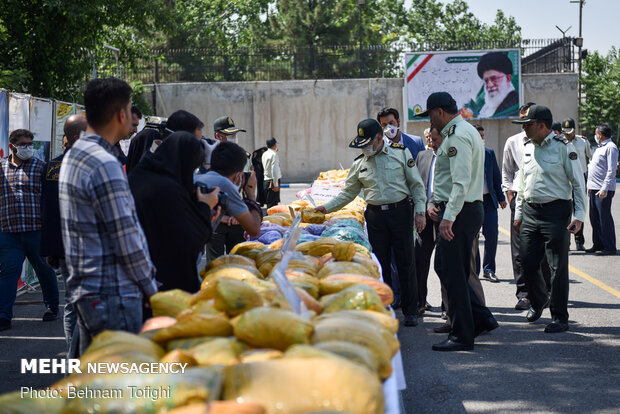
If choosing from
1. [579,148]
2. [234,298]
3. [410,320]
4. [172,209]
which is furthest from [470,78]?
[234,298]

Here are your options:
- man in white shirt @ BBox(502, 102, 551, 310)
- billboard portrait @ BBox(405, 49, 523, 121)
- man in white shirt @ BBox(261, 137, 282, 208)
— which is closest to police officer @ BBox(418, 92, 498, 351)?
man in white shirt @ BBox(502, 102, 551, 310)

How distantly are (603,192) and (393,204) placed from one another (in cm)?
627

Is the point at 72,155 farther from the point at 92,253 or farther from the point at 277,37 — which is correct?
the point at 277,37

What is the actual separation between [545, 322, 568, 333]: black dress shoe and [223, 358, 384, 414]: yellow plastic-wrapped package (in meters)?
5.08

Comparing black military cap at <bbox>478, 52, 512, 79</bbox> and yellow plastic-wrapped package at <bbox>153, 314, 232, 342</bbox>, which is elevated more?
black military cap at <bbox>478, 52, 512, 79</bbox>

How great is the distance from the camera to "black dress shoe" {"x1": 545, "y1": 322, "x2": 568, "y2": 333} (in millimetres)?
7070

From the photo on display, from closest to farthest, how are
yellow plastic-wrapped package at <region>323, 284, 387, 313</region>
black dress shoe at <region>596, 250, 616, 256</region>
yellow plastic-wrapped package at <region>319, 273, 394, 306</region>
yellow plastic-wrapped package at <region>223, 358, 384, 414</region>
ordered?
yellow plastic-wrapped package at <region>223, 358, 384, 414</region> → yellow plastic-wrapped package at <region>323, 284, 387, 313</region> → yellow plastic-wrapped package at <region>319, 273, 394, 306</region> → black dress shoe at <region>596, 250, 616, 256</region>

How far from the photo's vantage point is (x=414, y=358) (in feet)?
20.8

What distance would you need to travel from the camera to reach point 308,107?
110 ft

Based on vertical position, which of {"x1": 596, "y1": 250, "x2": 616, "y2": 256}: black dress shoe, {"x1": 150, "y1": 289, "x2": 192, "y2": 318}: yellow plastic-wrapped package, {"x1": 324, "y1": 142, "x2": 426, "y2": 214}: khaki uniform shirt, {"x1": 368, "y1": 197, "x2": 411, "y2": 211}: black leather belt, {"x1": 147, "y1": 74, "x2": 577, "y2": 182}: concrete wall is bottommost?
{"x1": 596, "y1": 250, "x2": 616, "y2": 256}: black dress shoe

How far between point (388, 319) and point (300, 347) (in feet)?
2.70

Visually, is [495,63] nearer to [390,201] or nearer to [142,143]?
[390,201]

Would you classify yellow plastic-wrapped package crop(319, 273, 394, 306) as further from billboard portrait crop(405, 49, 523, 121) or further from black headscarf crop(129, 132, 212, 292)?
billboard portrait crop(405, 49, 523, 121)

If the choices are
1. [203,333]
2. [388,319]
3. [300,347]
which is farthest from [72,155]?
[388,319]
